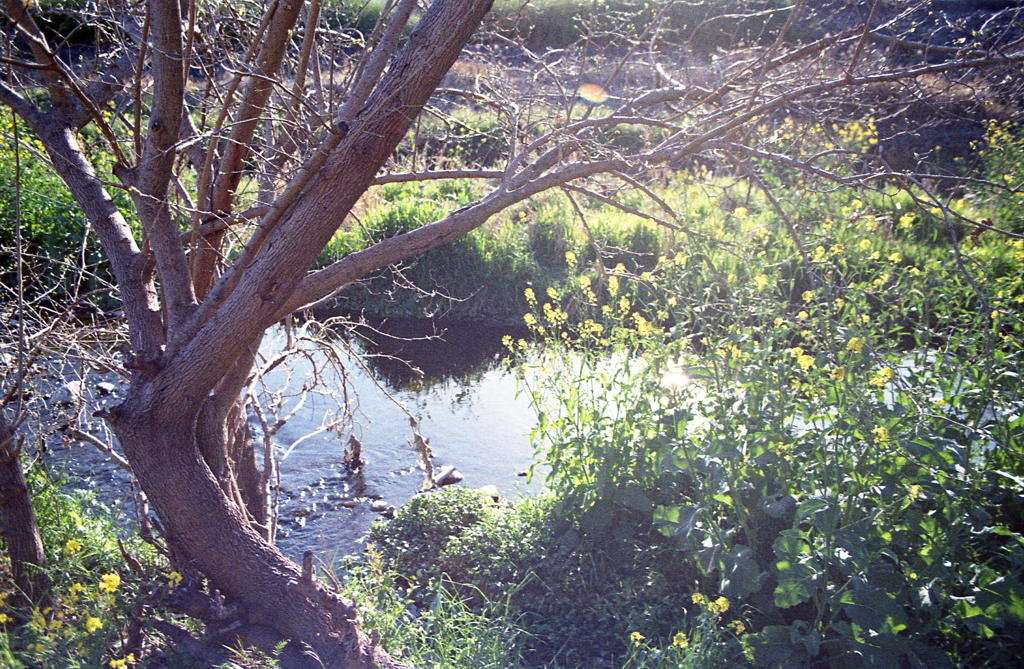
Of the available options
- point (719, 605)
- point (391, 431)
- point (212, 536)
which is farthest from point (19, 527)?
point (391, 431)

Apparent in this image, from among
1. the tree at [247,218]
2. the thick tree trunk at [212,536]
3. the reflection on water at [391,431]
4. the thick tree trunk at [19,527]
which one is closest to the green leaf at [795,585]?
the tree at [247,218]

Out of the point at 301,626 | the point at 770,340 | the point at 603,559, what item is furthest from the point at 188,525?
the point at 770,340

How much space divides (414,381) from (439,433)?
48.0 inches

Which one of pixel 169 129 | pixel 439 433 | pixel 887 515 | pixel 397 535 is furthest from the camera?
pixel 439 433

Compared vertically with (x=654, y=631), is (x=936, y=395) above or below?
above

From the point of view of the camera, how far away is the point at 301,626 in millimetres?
2582

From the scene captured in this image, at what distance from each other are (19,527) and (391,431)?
312 cm

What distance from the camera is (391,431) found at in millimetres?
5945

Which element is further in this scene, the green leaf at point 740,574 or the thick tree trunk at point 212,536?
the green leaf at point 740,574

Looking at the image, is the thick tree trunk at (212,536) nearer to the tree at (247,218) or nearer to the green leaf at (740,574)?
the tree at (247,218)

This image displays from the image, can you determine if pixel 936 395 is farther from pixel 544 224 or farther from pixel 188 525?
pixel 544 224

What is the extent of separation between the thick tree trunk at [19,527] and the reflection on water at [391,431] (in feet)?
3.88

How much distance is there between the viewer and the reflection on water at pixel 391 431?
184 inches

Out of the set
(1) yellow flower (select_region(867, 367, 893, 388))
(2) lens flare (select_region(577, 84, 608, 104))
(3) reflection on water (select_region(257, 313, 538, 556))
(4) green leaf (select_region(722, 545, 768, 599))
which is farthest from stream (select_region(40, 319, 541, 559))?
(1) yellow flower (select_region(867, 367, 893, 388))
